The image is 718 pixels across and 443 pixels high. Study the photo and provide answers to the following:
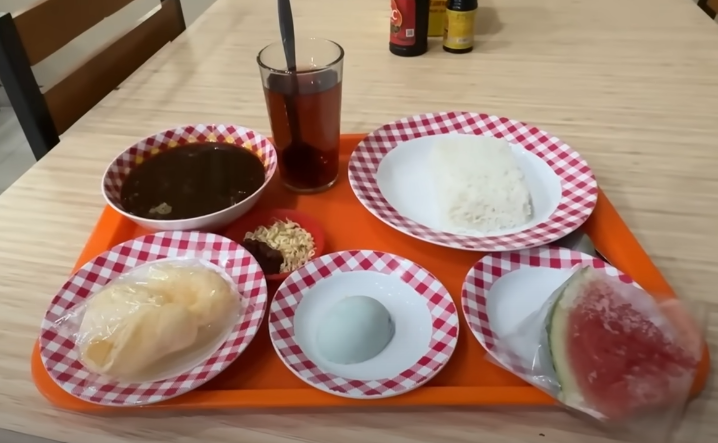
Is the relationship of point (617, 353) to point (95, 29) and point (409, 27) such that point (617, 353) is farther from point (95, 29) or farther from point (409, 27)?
point (95, 29)

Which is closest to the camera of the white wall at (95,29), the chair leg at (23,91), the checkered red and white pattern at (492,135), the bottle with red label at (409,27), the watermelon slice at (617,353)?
the watermelon slice at (617,353)

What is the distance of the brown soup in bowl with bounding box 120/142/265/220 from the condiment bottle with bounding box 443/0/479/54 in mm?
581

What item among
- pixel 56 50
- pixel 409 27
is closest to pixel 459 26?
pixel 409 27

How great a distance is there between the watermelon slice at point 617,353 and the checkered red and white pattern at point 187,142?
42 centimetres

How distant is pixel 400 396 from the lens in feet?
1.72

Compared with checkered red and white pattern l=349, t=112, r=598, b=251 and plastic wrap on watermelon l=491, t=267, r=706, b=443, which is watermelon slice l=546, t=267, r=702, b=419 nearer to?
plastic wrap on watermelon l=491, t=267, r=706, b=443

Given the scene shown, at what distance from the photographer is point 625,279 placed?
2.02 feet

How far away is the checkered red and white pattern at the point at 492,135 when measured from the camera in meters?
0.68

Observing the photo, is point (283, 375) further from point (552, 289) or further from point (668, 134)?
point (668, 134)

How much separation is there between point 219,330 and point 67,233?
0.32m

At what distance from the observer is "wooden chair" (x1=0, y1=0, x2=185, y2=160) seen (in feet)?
3.15

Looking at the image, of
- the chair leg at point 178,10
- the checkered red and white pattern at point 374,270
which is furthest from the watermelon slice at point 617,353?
the chair leg at point 178,10

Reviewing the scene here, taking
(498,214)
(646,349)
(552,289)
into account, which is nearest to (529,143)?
(498,214)

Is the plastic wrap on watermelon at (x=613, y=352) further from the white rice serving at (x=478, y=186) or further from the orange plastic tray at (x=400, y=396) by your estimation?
the white rice serving at (x=478, y=186)
